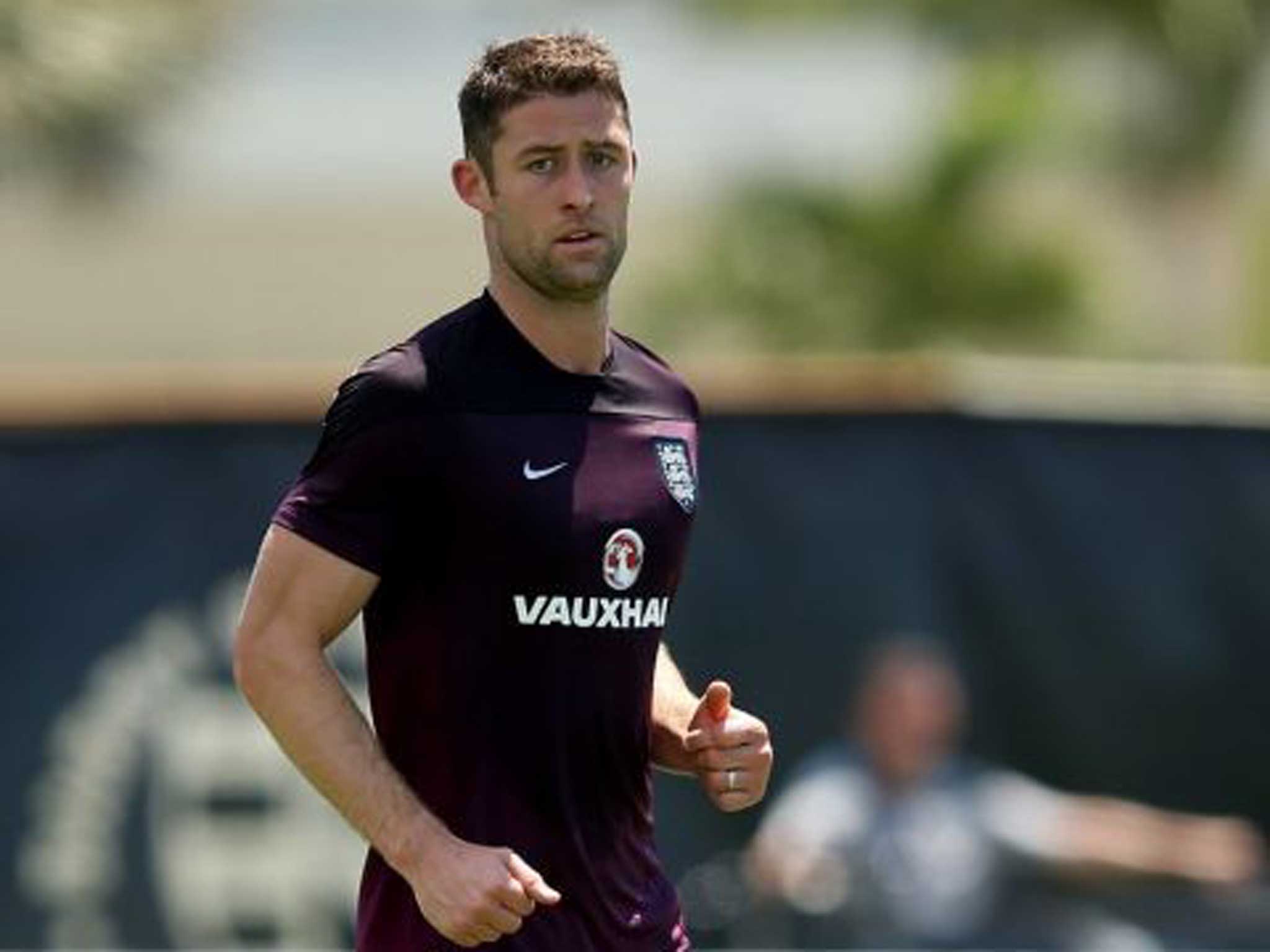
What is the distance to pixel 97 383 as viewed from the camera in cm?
1033

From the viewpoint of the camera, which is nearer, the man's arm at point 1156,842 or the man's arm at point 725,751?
the man's arm at point 725,751

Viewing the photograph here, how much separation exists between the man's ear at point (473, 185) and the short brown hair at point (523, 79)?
0.05 ft

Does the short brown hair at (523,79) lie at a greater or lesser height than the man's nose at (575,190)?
greater

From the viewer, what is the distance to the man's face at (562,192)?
507cm

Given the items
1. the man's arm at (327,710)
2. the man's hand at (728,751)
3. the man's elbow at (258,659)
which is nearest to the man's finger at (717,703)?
the man's hand at (728,751)

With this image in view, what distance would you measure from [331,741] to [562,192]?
847 mm

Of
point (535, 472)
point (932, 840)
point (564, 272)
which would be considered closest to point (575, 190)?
point (564, 272)

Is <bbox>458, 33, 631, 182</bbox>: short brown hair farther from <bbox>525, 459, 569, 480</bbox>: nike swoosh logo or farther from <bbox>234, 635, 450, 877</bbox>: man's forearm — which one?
<bbox>234, 635, 450, 877</bbox>: man's forearm

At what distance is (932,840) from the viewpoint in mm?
9859

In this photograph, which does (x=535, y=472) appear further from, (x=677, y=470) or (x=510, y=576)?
(x=677, y=470)

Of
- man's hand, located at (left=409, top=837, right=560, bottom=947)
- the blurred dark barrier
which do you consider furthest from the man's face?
the blurred dark barrier

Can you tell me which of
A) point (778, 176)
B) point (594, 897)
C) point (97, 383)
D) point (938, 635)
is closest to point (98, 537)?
point (97, 383)

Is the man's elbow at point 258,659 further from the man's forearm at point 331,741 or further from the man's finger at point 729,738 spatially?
the man's finger at point 729,738

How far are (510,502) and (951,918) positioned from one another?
16.5 feet
